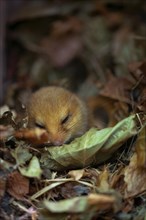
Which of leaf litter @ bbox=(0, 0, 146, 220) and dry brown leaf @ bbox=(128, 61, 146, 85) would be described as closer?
leaf litter @ bbox=(0, 0, 146, 220)

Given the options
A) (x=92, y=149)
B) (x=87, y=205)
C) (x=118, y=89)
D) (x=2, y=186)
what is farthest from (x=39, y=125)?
(x=87, y=205)

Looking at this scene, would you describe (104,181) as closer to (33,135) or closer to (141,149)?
(141,149)

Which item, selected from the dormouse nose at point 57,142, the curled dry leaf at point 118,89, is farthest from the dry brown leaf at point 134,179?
the curled dry leaf at point 118,89

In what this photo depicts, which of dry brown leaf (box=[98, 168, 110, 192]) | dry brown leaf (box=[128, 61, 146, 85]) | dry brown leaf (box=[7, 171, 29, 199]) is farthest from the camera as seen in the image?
dry brown leaf (box=[128, 61, 146, 85])

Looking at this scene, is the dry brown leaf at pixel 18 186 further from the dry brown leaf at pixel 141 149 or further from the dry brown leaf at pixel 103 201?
the dry brown leaf at pixel 141 149

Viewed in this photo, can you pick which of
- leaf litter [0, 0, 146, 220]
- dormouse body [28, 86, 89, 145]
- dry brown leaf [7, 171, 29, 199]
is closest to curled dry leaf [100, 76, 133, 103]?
leaf litter [0, 0, 146, 220]

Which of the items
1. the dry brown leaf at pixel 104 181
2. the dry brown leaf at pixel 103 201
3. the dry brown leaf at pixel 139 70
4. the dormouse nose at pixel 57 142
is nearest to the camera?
the dry brown leaf at pixel 103 201

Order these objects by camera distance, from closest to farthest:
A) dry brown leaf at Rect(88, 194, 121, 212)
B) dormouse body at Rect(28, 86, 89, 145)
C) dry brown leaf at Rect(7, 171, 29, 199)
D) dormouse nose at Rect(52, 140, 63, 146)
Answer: dry brown leaf at Rect(88, 194, 121, 212)
dry brown leaf at Rect(7, 171, 29, 199)
dormouse nose at Rect(52, 140, 63, 146)
dormouse body at Rect(28, 86, 89, 145)

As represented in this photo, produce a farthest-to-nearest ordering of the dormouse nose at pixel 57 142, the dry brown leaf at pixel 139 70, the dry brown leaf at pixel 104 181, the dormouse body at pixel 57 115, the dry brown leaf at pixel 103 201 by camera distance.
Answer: the dry brown leaf at pixel 139 70
the dormouse body at pixel 57 115
the dormouse nose at pixel 57 142
the dry brown leaf at pixel 104 181
the dry brown leaf at pixel 103 201

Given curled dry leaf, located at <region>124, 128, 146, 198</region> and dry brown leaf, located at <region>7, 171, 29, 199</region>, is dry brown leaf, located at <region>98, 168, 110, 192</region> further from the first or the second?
dry brown leaf, located at <region>7, 171, 29, 199</region>
